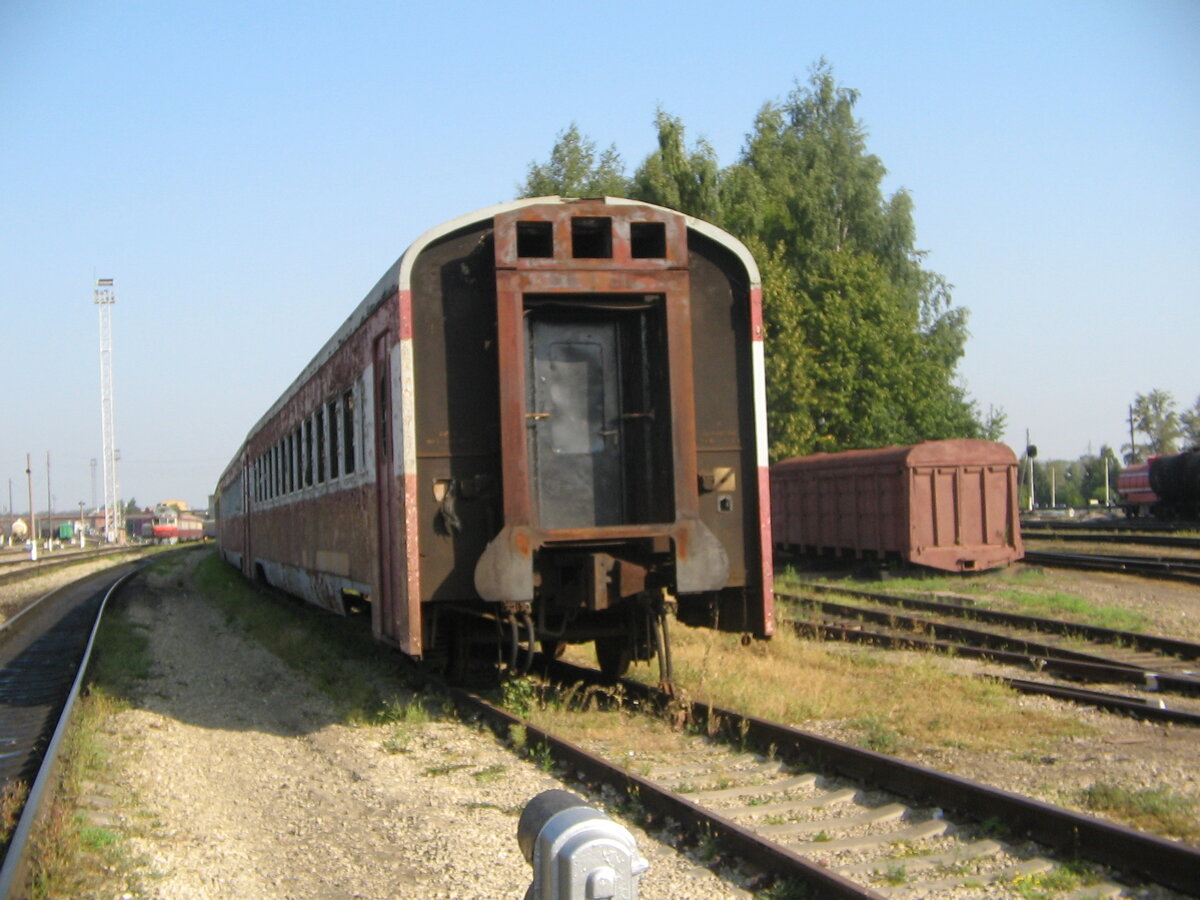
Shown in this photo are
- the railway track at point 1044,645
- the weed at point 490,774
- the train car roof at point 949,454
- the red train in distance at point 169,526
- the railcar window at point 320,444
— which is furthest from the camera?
the red train in distance at point 169,526

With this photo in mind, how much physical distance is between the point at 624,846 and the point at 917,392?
101ft

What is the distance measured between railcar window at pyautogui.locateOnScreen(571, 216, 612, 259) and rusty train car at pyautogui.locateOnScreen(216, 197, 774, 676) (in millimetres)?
15

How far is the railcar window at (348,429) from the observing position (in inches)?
403

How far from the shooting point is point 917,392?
32312 mm

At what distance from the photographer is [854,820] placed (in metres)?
5.60

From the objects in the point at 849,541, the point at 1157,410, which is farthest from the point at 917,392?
the point at 1157,410

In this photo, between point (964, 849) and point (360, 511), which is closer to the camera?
point (964, 849)

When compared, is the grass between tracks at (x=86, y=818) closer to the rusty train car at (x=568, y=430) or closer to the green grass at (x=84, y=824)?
the green grass at (x=84, y=824)

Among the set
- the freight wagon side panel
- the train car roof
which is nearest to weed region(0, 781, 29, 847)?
the freight wagon side panel

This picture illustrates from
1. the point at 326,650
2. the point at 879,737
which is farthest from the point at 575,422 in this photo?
the point at 326,650

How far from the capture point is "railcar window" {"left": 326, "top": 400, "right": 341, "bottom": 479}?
37.1 ft

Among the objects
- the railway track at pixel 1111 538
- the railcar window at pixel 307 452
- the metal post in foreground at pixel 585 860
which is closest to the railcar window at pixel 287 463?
the railcar window at pixel 307 452

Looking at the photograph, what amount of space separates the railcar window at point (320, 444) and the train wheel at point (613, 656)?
150 inches

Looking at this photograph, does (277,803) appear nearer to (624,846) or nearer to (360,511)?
(360,511)
